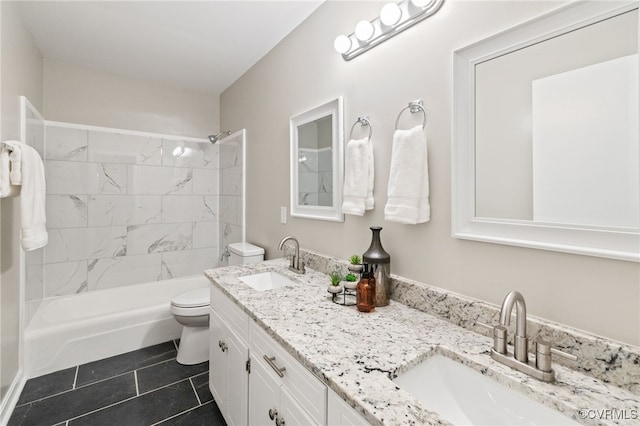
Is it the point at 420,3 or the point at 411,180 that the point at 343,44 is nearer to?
the point at 420,3

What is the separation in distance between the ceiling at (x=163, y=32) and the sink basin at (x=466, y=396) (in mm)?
1970

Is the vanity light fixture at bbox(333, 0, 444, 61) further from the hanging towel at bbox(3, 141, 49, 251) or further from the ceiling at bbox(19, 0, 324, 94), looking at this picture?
the hanging towel at bbox(3, 141, 49, 251)

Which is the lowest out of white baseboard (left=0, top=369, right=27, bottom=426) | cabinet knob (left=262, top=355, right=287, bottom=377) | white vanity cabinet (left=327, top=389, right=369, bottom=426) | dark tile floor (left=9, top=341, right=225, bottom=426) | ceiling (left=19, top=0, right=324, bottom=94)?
dark tile floor (left=9, top=341, right=225, bottom=426)

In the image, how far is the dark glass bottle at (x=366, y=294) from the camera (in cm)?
116

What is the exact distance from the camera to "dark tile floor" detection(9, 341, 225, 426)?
5.31 feet

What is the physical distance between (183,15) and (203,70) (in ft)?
2.72

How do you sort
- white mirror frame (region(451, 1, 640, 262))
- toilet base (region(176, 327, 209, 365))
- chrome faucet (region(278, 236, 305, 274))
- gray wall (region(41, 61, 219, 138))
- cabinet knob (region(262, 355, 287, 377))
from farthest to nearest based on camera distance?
gray wall (region(41, 61, 219, 138)) → toilet base (region(176, 327, 209, 365)) → chrome faucet (region(278, 236, 305, 274)) → cabinet knob (region(262, 355, 287, 377)) → white mirror frame (region(451, 1, 640, 262))

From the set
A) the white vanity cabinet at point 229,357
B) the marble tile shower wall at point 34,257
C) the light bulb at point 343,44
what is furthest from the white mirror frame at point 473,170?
the marble tile shower wall at point 34,257

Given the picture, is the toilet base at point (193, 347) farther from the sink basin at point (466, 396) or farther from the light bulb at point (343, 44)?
the light bulb at point (343, 44)

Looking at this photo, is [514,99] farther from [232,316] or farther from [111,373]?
[111,373]

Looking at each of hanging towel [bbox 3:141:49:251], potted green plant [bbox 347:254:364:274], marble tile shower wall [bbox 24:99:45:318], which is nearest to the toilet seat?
hanging towel [bbox 3:141:49:251]

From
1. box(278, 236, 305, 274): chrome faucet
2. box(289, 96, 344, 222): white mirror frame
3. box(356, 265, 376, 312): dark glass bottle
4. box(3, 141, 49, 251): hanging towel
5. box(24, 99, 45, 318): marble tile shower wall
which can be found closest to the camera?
box(356, 265, 376, 312): dark glass bottle

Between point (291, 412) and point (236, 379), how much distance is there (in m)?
0.54

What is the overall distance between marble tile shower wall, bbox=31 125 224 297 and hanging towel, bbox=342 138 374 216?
92.5 inches
